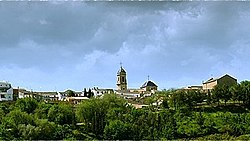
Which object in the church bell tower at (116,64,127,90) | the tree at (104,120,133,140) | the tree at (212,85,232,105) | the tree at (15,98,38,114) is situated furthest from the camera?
the church bell tower at (116,64,127,90)

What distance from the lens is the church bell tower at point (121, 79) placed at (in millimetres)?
18428

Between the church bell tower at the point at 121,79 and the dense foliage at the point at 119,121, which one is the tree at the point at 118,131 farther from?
the church bell tower at the point at 121,79

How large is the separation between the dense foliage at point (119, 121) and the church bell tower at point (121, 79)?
283 inches

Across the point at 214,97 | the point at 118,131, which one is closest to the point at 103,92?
the point at 214,97

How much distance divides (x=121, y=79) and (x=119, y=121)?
9.54 m

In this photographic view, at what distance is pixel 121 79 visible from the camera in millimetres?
18531

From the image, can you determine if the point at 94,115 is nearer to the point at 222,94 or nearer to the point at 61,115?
the point at 61,115

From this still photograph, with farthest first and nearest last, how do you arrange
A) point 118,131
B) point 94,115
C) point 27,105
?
1. point 27,105
2. point 94,115
3. point 118,131

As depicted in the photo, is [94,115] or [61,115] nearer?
[61,115]

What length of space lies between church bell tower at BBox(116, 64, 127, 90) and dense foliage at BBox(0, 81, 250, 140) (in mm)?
7183

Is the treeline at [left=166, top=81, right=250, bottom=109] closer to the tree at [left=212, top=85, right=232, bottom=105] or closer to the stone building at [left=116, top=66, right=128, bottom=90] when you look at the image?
the tree at [left=212, top=85, right=232, bottom=105]

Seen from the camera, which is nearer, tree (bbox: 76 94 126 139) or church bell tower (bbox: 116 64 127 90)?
tree (bbox: 76 94 126 139)

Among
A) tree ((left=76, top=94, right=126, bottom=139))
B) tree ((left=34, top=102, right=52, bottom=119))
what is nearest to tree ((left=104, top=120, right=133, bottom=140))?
tree ((left=76, top=94, right=126, bottom=139))

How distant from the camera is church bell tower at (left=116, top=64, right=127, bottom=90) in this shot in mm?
18428
